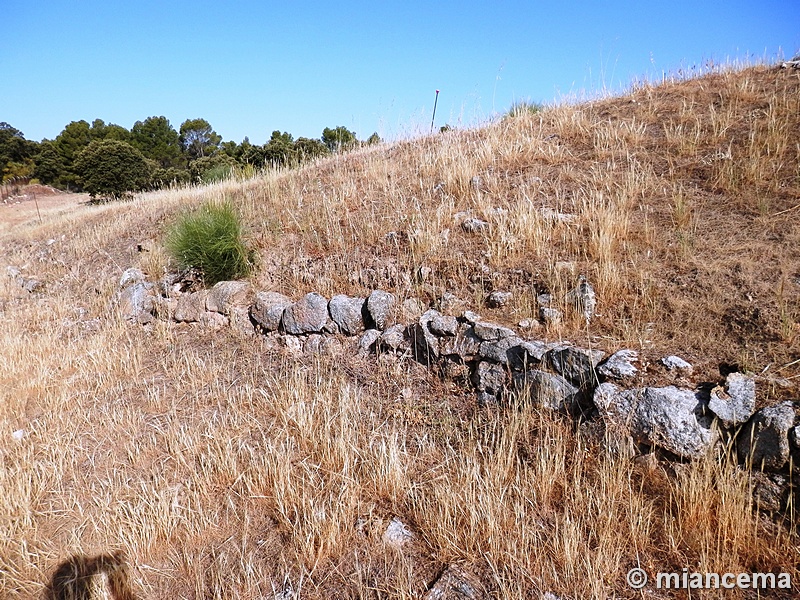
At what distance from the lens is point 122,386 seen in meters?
4.24

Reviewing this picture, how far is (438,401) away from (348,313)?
4.92 ft

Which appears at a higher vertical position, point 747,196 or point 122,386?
point 747,196

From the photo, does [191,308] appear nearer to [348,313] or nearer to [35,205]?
[348,313]

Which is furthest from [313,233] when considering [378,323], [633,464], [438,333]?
[633,464]

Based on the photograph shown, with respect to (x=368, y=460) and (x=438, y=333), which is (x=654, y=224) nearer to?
(x=438, y=333)

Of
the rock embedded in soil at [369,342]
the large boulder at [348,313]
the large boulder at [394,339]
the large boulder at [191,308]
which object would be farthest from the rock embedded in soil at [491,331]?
the large boulder at [191,308]

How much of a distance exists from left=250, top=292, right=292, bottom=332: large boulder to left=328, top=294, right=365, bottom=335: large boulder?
2.14ft

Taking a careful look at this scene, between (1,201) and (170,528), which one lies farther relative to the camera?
(1,201)

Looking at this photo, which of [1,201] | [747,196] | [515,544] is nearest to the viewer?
[515,544]

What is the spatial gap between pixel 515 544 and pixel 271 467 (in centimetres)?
157

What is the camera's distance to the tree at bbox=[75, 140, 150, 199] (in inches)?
822
